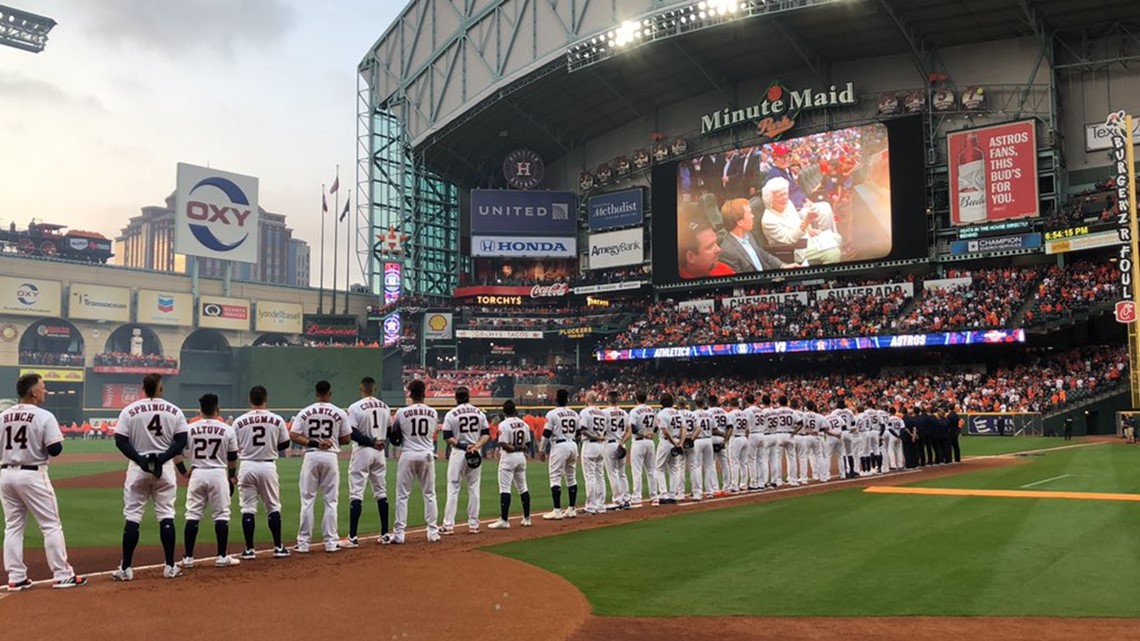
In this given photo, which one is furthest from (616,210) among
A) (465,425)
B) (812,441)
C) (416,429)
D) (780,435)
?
(416,429)

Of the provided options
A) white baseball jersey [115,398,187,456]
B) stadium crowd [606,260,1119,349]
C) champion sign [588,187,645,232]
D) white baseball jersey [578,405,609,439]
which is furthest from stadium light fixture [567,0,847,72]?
white baseball jersey [115,398,187,456]

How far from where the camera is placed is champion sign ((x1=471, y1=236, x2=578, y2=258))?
67.5 m

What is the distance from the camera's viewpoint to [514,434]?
46.4 ft

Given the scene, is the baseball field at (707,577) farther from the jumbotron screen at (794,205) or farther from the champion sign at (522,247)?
the champion sign at (522,247)

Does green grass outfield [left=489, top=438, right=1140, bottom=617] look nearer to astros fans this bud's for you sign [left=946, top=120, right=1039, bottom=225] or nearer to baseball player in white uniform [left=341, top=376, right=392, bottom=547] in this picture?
baseball player in white uniform [left=341, top=376, right=392, bottom=547]

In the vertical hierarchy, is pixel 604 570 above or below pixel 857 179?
below

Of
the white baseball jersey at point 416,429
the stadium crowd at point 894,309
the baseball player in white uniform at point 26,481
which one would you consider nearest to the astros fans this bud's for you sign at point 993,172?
the stadium crowd at point 894,309

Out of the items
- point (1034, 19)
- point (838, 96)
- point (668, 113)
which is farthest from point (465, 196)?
point (1034, 19)

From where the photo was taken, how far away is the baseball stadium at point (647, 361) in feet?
30.6

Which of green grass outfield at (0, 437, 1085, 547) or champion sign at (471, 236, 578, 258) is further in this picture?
champion sign at (471, 236, 578, 258)

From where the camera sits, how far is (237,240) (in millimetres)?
65062

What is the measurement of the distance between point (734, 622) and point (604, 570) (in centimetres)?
260

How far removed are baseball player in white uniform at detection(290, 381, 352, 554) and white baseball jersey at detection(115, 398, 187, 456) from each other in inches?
72.0

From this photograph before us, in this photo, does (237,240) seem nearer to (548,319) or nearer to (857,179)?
(548,319)
